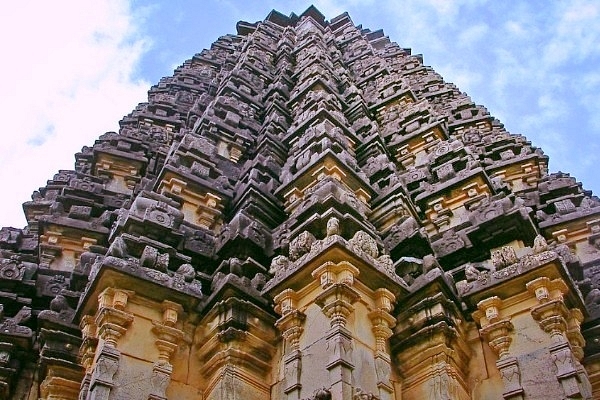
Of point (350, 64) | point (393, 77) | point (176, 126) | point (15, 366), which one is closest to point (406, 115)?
point (393, 77)

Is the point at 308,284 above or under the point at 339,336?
above

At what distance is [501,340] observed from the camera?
8.64 meters

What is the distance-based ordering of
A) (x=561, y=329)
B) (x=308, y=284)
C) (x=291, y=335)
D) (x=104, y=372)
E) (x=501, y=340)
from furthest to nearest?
(x=308, y=284) < (x=501, y=340) < (x=291, y=335) < (x=561, y=329) < (x=104, y=372)

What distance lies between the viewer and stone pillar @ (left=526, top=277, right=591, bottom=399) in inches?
300

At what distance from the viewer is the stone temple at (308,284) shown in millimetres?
A: 8195

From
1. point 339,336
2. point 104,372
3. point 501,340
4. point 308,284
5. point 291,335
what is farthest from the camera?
point 308,284

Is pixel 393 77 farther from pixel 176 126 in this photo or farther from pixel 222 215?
pixel 222 215

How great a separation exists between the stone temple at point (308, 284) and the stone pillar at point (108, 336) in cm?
2

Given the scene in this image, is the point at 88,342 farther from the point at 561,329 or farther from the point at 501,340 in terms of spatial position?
the point at 561,329

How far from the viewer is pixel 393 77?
28.5 m

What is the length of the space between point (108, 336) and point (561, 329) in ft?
17.4

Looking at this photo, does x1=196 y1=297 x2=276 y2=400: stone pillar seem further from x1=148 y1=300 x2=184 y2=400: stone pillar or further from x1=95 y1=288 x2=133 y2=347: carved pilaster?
x1=95 y1=288 x2=133 y2=347: carved pilaster

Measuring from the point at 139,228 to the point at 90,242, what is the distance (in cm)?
483

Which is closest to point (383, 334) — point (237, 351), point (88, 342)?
point (237, 351)
